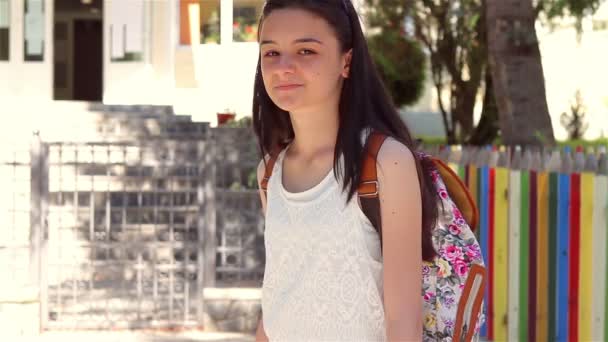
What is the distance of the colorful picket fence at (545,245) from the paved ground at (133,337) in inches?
83.2

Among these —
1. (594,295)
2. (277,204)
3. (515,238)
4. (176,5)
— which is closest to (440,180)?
(277,204)

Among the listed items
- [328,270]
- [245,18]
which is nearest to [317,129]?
[328,270]

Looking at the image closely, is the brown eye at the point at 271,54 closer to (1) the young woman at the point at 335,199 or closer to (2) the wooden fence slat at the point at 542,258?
(1) the young woman at the point at 335,199

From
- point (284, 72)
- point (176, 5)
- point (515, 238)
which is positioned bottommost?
point (515, 238)

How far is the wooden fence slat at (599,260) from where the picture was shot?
6.75m

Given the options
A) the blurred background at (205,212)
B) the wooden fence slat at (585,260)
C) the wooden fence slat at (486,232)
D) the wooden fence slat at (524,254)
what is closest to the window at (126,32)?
the blurred background at (205,212)

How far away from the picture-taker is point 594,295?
687 centimetres

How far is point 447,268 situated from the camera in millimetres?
2666

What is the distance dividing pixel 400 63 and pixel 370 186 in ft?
70.9

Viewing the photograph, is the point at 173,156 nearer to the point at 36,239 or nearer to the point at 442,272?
the point at 36,239

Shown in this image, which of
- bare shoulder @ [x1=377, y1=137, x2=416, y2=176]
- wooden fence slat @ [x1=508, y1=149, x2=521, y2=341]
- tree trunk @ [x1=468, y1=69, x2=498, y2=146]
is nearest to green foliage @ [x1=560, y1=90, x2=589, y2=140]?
tree trunk @ [x1=468, y1=69, x2=498, y2=146]

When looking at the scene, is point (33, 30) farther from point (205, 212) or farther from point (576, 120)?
point (576, 120)

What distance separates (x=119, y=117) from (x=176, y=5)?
2845 mm

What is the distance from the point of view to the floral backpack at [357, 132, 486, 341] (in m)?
2.63
